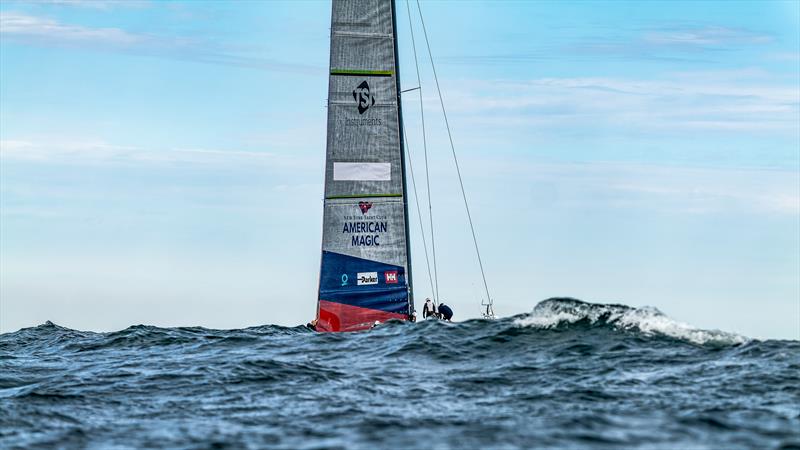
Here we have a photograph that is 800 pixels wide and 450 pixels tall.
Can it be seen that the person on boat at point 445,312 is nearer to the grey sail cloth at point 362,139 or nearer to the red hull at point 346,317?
the red hull at point 346,317

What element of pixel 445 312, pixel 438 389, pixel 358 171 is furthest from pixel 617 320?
pixel 358 171

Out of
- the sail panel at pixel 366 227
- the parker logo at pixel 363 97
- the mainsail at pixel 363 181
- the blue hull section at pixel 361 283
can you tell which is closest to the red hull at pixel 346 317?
the mainsail at pixel 363 181

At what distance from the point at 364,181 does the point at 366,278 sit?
3185 mm

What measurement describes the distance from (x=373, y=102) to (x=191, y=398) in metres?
16.3

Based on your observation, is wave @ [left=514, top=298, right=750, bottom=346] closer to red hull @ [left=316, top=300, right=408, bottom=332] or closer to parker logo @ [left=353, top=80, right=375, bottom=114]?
red hull @ [left=316, top=300, right=408, bottom=332]

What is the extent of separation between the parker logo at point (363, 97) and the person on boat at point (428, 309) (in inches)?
262

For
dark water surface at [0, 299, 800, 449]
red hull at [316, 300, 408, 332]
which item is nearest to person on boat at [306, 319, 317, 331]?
red hull at [316, 300, 408, 332]

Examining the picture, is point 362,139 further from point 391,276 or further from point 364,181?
point 391,276

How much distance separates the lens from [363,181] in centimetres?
3269

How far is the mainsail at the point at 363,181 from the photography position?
107ft

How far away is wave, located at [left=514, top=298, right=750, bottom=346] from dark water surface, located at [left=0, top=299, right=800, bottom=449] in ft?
0.22

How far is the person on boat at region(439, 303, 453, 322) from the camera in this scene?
1298 inches

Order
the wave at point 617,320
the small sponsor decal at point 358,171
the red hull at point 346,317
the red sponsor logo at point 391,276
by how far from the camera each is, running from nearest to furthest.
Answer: the wave at point 617,320, the small sponsor decal at point 358,171, the red hull at point 346,317, the red sponsor logo at point 391,276

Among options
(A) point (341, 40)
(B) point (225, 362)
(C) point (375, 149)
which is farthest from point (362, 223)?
(B) point (225, 362)
